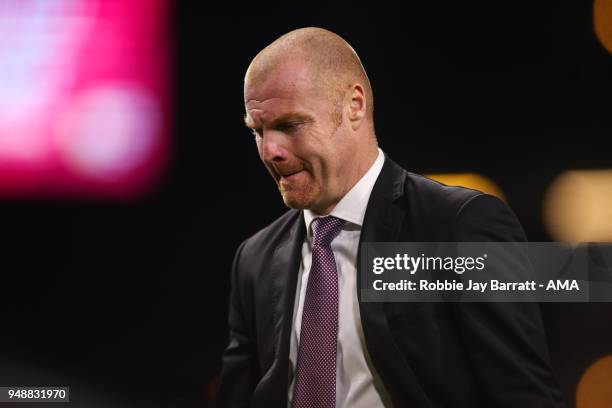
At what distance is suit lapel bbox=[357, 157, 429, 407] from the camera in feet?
3.92

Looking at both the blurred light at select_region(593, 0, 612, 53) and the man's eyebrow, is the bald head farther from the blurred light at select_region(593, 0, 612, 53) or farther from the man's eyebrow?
the blurred light at select_region(593, 0, 612, 53)

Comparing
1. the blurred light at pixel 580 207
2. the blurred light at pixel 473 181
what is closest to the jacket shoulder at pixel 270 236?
the blurred light at pixel 473 181

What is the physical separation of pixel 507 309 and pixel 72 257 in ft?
3.52

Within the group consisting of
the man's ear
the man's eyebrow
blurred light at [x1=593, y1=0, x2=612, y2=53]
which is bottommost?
the man's eyebrow

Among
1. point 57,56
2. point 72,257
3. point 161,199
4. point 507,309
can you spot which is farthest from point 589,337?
point 57,56

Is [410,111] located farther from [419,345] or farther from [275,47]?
[419,345]

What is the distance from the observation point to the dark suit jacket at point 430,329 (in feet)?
3.79

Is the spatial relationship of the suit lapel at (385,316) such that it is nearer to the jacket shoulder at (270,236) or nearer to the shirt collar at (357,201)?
the shirt collar at (357,201)

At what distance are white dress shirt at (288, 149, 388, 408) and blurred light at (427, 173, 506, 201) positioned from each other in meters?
0.24

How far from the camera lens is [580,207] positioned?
1.51 meters

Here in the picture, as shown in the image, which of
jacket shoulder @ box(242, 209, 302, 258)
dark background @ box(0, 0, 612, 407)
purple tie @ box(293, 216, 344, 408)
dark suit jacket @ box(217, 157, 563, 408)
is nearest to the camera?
dark suit jacket @ box(217, 157, 563, 408)

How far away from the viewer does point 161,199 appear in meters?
1.72

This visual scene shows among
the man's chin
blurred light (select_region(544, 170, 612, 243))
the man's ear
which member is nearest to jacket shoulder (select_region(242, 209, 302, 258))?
the man's chin

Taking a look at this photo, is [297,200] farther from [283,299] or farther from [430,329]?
[430,329]
